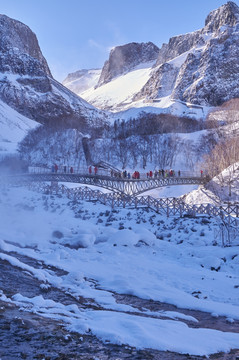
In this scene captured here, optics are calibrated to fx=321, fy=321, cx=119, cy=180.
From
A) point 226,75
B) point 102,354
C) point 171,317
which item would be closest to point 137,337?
point 102,354

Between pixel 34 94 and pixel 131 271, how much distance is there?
14475 cm

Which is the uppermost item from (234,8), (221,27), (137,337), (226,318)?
(234,8)

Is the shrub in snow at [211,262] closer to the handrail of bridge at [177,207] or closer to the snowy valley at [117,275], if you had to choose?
the snowy valley at [117,275]

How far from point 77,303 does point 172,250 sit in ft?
24.5

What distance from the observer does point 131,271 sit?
10.7 meters

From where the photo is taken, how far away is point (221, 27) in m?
144

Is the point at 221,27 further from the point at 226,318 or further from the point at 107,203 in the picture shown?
the point at 226,318

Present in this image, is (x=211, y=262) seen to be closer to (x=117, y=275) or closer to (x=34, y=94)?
(x=117, y=275)

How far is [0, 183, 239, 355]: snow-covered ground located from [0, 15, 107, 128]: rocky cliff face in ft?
373

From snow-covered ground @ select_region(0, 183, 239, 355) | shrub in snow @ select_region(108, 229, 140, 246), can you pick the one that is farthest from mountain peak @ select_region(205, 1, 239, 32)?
shrub in snow @ select_region(108, 229, 140, 246)

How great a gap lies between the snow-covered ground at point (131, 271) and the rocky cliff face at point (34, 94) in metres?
114

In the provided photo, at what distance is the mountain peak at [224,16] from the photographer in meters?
144

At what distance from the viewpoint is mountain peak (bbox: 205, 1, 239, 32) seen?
144 meters

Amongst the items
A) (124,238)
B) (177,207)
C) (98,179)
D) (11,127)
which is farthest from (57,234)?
(11,127)
